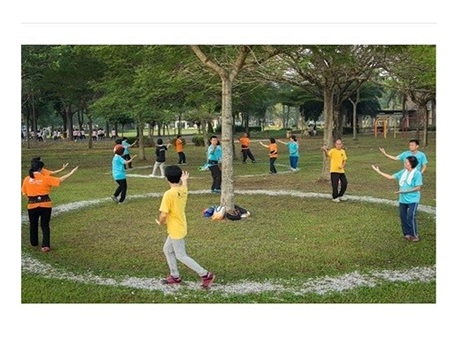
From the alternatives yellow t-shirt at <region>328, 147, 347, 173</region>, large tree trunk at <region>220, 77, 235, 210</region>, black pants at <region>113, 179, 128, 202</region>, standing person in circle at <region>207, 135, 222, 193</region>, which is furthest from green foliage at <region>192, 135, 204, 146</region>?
large tree trunk at <region>220, 77, 235, 210</region>

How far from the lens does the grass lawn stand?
5.57m

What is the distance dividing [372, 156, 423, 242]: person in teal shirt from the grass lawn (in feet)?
0.65

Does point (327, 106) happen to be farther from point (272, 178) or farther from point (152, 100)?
point (152, 100)

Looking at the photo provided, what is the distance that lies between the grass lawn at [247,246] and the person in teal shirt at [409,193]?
0.20 m

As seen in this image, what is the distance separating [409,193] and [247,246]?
2.41 metres

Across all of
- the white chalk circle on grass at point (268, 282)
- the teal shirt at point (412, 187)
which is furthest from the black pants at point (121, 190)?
the teal shirt at point (412, 187)

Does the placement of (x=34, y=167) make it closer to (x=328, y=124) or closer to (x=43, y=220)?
(x=43, y=220)

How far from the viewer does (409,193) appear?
7121 millimetres

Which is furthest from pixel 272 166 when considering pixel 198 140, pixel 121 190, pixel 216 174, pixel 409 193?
pixel 198 140

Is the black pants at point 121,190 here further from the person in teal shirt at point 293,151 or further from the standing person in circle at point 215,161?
the person in teal shirt at point 293,151

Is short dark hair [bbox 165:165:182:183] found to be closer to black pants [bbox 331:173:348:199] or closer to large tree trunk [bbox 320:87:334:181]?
black pants [bbox 331:173:348:199]

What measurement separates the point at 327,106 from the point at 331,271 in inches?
305
